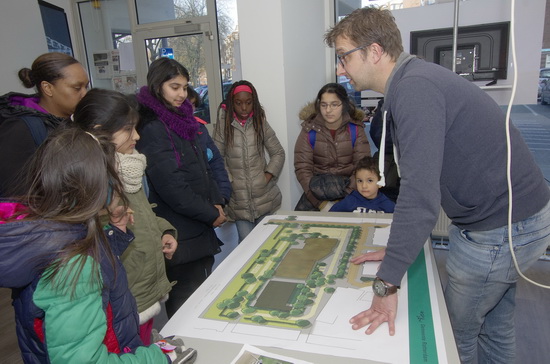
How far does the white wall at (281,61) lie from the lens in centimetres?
267

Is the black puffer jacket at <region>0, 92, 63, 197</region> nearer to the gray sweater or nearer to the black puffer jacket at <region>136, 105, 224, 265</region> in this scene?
the black puffer jacket at <region>136, 105, 224, 265</region>

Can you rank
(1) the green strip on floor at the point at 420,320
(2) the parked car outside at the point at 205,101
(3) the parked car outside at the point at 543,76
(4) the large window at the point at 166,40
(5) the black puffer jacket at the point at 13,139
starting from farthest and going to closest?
(2) the parked car outside at the point at 205,101, (4) the large window at the point at 166,40, (3) the parked car outside at the point at 543,76, (5) the black puffer jacket at the point at 13,139, (1) the green strip on floor at the point at 420,320

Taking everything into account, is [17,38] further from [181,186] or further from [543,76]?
[543,76]

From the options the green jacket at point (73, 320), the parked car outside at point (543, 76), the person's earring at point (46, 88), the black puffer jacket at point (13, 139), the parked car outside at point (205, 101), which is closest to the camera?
the green jacket at point (73, 320)

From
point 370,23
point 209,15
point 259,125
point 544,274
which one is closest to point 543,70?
point 544,274

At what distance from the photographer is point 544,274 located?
2.88 metres

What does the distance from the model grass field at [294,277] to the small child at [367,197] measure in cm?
48

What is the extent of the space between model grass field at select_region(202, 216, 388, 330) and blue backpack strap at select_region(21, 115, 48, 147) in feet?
2.66

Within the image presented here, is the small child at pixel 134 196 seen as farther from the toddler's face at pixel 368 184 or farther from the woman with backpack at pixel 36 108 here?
Answer: the toddler's face at pixel 368 184

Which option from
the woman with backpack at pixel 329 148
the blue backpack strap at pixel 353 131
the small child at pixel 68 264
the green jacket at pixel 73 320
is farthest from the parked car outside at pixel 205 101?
the green jacket at pixel 73 320

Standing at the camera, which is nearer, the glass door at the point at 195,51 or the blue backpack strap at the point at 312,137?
the blue backpack strap at the point at 312,137

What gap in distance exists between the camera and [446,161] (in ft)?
3.63

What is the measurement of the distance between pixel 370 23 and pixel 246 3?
1767mm

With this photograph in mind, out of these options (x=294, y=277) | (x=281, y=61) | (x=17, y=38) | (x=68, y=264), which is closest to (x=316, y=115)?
(x=281, y=61)
